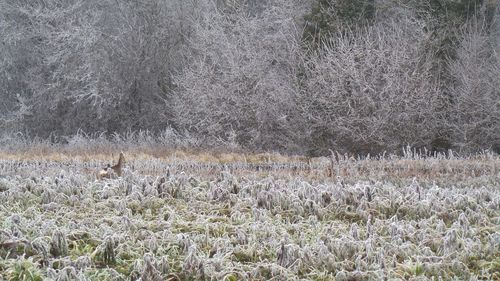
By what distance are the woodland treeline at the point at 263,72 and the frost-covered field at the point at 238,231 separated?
879cm

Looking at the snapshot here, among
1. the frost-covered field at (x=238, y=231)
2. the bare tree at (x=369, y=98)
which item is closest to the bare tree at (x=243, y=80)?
the bare tree at (x=369, y=98)

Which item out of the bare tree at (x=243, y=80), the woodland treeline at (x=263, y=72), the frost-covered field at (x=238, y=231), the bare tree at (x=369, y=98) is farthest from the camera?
the bare tree at (x=243, y=80)

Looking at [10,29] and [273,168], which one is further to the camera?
[10,29]

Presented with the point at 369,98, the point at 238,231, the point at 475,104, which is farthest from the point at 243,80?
the point at 238,231

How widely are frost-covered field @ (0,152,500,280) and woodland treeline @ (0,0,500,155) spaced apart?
879 centimetres

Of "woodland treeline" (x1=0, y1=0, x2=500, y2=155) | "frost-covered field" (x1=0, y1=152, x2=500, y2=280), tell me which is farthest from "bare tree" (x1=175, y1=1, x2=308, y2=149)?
"frost-covered field" (x1=0, y1=152, x2=500, y2=280)

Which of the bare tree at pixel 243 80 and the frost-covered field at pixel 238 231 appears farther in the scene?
the bare tree at pixel 243 80

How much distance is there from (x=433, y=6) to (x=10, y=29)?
1246 centimetres

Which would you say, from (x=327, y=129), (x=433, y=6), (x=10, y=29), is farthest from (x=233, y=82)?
(x=10, y=29)

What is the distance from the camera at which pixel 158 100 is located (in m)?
21.2

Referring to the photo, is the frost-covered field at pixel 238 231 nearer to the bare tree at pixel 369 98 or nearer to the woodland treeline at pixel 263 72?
the bare tree at pixel 369 98

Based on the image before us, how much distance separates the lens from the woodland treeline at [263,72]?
615 inches

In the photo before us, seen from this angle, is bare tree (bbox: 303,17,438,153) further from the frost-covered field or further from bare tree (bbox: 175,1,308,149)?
the frost-covered field

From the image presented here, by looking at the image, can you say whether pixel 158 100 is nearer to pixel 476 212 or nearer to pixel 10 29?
pixel 10 29
